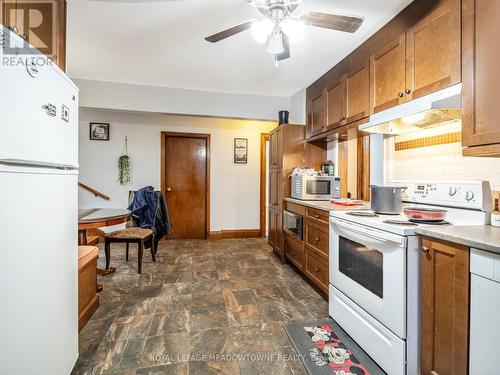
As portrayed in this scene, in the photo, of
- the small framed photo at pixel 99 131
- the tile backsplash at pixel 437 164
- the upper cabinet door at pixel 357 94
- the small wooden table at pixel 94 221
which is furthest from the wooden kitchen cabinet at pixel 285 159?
the small framed photo at pixel 99 131

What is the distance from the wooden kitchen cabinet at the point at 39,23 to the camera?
0.97 meters

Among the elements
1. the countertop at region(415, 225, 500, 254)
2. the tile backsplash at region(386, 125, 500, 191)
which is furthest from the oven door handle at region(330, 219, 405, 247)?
the tile backsplash at region(386, 125, 500, 191)

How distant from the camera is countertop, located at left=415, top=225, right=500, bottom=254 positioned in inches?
39.5

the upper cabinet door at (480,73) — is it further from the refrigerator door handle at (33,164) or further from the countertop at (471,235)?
the refrigerator door handle at (33,164)

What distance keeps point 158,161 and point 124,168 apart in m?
0.57

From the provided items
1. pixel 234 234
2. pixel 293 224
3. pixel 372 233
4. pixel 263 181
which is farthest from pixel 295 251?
pixel 263 181

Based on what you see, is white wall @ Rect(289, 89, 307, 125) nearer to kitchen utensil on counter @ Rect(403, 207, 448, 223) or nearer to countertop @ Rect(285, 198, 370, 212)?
countertop @ Rect(285, 198, 370, 212)

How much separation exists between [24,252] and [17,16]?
0.92 meters

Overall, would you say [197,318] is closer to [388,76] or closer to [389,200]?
[389,200]

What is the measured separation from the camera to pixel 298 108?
359 cm

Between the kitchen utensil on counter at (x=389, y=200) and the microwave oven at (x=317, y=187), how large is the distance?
42.5 inches

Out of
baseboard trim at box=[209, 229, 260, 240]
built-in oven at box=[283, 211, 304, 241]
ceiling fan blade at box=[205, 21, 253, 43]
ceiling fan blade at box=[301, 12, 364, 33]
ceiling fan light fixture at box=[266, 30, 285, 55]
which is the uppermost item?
ceiling fan blade at box=[301, 12, 364, 33]

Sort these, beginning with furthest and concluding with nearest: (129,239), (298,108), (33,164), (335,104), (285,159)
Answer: (298,108), (285,159), (129,239), (335,104), (33,164)

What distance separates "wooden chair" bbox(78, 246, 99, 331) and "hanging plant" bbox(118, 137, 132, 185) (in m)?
2.50
